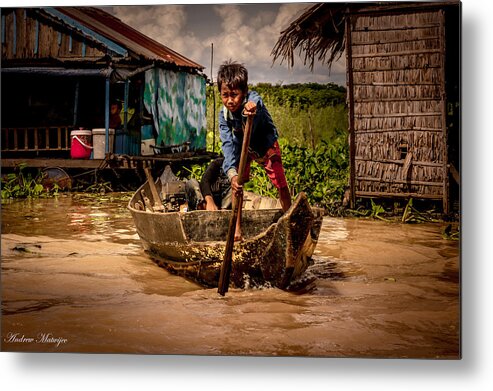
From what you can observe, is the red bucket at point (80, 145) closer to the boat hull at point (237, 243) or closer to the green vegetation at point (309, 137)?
the boat hull at point (237, 243)

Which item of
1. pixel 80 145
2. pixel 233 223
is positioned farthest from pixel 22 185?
pixel 233 223

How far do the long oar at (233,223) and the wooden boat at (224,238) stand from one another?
6cm

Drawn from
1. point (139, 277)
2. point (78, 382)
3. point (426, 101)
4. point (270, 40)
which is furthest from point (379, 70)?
point (78, 382)

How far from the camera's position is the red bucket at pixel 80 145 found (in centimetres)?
416

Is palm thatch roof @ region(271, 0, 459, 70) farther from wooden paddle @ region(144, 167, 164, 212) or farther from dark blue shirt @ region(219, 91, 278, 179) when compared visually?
wooden paddle @ region(144, 167, 164, 212)

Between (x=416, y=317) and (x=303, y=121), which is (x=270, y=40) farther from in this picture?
(x=416, y=317)

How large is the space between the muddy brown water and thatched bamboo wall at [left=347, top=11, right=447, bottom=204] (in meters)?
0.26

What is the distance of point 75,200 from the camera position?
14.0 ft

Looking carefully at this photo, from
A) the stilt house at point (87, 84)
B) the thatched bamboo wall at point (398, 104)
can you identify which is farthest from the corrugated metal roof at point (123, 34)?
the thatched bamboo wall at point (398, 104)

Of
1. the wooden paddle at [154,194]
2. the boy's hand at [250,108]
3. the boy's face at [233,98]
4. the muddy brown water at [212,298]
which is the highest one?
the boy's face at [233,98]

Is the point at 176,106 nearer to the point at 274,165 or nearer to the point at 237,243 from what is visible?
the point at 274,165

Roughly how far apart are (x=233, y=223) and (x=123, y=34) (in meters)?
1.24

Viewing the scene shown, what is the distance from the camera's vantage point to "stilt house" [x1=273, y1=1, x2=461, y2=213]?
3.71 meters

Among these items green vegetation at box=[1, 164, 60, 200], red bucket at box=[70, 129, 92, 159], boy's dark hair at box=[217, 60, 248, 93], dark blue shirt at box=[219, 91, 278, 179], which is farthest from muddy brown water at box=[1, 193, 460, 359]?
boy's dark hair at box=[217, 60, 248, 93]
